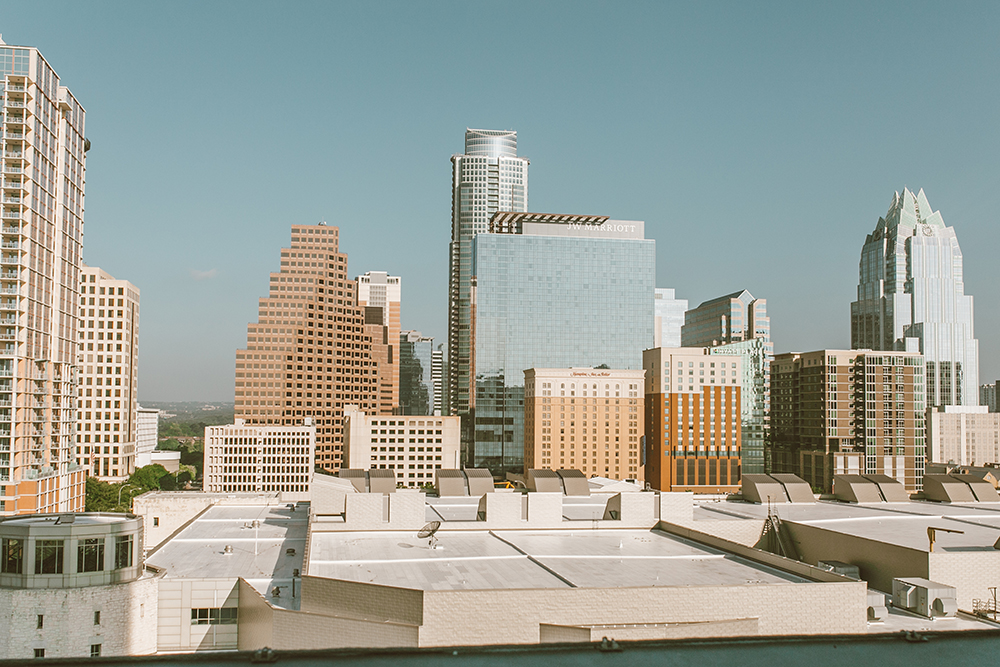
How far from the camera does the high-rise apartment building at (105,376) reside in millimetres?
187125

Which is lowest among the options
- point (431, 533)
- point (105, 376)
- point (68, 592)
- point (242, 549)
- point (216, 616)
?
point (216, 616)

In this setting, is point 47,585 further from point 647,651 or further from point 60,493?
point 60,493

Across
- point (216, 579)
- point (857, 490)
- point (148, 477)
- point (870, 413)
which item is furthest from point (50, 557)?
point (870, 413)

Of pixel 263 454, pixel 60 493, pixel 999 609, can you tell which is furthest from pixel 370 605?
pixel 263 454

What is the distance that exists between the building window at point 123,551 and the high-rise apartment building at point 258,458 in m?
132

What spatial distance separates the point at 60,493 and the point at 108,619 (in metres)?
71.9

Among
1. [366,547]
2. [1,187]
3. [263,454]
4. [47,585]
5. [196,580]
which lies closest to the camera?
[47,585]

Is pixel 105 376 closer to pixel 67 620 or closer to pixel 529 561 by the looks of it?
pixel 67 620

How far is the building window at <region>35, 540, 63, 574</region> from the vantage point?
49.6 metres

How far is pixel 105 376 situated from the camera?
621ft

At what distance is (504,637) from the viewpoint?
39.8m

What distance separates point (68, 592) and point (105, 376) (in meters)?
154

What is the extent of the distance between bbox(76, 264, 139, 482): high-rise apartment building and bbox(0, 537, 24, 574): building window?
479ft

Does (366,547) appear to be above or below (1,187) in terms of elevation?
below
